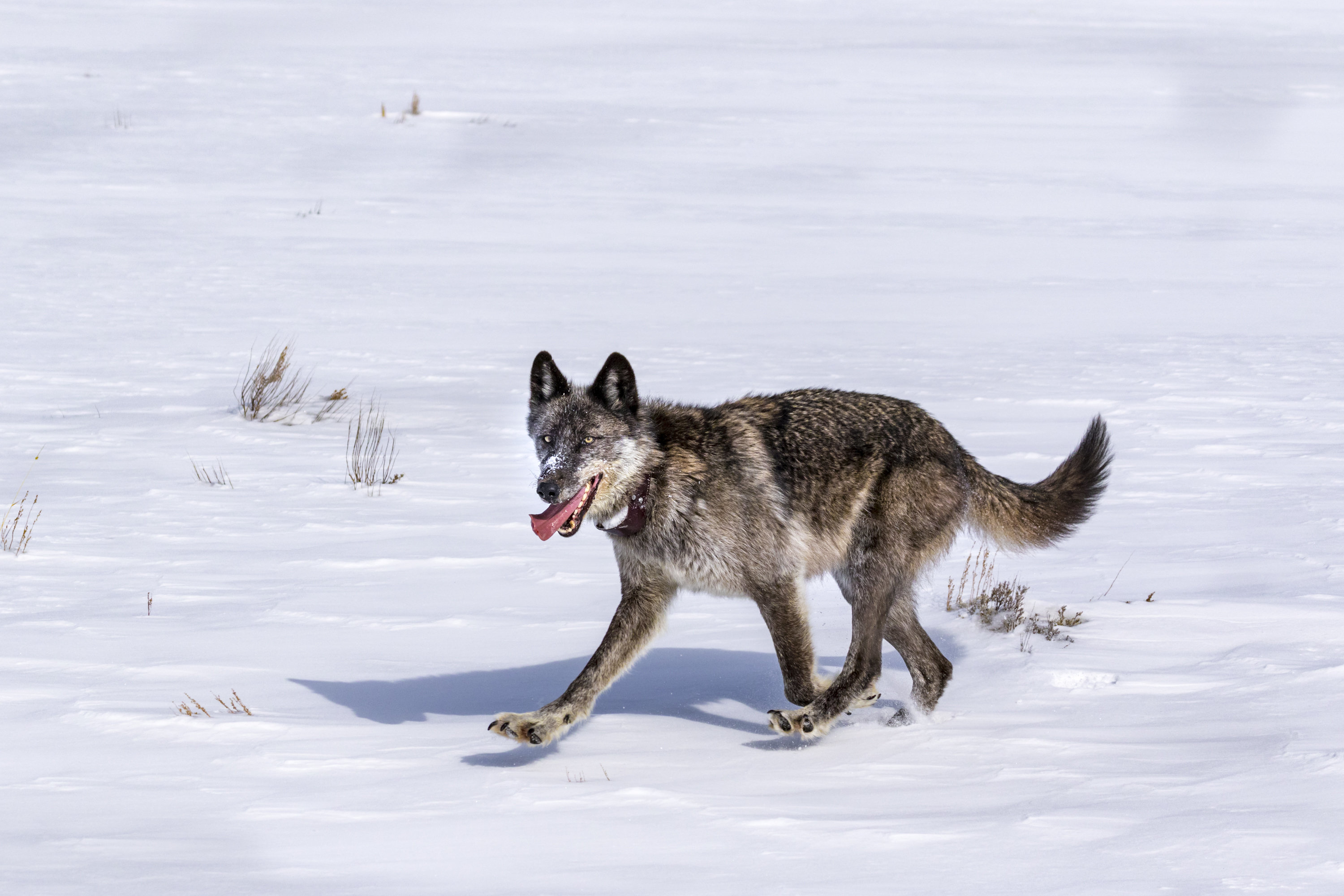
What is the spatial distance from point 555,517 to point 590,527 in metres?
4.46

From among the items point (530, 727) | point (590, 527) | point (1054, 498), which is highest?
point (1054, 498)

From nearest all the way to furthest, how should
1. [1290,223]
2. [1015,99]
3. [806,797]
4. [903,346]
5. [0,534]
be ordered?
[806,797] → [0,534] → [903,346] → [1290,223] → [1015,99]

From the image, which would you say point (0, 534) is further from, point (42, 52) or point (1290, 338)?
point (42, 52)

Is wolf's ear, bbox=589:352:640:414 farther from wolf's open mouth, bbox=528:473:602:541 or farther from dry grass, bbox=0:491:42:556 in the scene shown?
dry grass, bbox=0:491:42:556

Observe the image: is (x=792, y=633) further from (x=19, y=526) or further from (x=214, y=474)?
(x=214, y=474)

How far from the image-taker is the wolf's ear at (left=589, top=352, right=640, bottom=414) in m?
5.19

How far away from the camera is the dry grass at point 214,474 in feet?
27.9

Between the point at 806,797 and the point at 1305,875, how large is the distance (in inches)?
55.4

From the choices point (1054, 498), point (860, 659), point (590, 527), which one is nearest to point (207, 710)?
point (860, 659)

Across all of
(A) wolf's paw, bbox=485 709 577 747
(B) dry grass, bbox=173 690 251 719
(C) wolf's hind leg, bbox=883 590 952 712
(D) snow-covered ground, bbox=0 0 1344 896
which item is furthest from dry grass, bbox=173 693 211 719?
(C) wolf's hind leg, bbox=883 590 952 712

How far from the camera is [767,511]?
5066 mm

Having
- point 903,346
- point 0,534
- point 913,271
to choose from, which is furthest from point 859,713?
point 913,271

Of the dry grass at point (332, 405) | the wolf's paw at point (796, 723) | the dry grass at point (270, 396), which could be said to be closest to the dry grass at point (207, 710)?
the wolf's paw at point (796, 723)

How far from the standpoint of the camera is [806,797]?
422 centimetres
